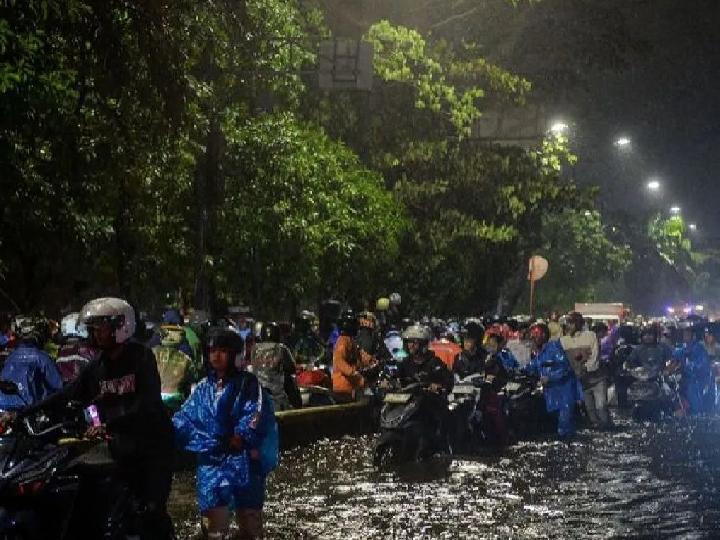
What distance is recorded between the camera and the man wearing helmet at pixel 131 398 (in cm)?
698

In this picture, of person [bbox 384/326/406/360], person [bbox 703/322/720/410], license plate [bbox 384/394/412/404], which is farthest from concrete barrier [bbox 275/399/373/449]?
person [bbox 703/322/720/410]

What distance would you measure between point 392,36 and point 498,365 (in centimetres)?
1514

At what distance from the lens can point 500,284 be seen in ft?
148

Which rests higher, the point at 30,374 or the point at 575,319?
the point at 575,319

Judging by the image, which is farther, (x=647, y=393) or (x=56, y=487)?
(x=647, y=393)

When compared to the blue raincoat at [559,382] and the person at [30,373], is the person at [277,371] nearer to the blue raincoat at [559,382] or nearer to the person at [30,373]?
the blue raincoat at [559,382]

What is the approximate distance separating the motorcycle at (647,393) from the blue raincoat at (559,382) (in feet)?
11.7

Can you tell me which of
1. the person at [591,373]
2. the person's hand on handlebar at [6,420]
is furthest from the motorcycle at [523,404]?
the person's hand on handlebar at [6,420]

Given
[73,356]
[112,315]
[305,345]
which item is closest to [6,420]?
[112,315]

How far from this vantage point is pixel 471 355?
17.7 metres

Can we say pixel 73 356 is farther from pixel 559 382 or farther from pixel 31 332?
pixel 559 382

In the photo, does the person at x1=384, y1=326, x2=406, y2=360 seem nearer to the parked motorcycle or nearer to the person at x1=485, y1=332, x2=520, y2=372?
the person at x1=485, y1=332, x2=520, y2=372

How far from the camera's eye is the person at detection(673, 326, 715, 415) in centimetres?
2262

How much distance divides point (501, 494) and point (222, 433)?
4936 mm
